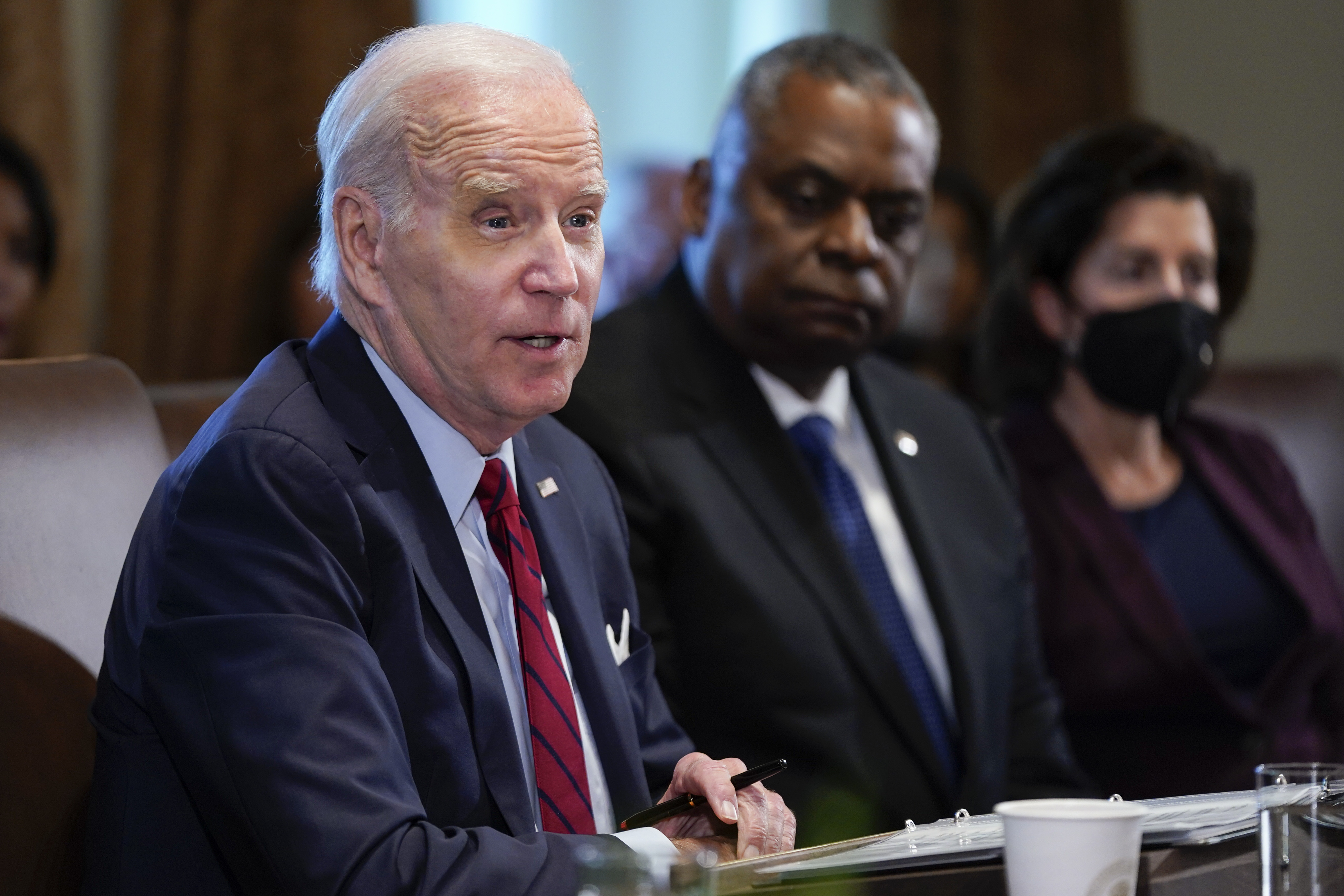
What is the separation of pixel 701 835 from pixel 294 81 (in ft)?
9.05

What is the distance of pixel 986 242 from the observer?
381 centimetres

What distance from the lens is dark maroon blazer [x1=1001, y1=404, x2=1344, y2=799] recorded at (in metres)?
2.31

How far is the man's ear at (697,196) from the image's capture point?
82.6 inches

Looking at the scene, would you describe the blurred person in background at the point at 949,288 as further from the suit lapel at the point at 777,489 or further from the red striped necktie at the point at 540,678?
the red striped necktie at the point at 540,678

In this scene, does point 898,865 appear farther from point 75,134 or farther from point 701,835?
point 75,134

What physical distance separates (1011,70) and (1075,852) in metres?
3.92

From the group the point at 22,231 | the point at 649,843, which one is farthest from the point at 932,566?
the point at 22,231

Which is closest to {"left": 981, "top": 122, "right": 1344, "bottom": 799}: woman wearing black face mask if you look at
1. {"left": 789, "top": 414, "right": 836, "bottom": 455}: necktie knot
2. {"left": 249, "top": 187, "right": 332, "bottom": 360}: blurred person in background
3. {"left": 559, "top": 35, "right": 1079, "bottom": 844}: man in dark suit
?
{"left": 559, "top": 35, "right": 1079, "bottom": 844}: man in dark suit

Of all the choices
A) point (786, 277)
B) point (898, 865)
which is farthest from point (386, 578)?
point (786, 277)

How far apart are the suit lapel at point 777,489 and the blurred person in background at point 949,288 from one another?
1.49 m

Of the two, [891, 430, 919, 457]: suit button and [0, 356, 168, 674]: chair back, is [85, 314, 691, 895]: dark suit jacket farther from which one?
[891, 430, 919, 457]: suit button

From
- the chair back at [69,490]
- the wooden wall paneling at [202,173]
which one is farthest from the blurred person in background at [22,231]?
the chair back at [69,490]

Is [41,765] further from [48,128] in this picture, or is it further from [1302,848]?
[48,128]

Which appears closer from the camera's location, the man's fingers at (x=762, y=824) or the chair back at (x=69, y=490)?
the man's fingers at (x=762, y=824)
